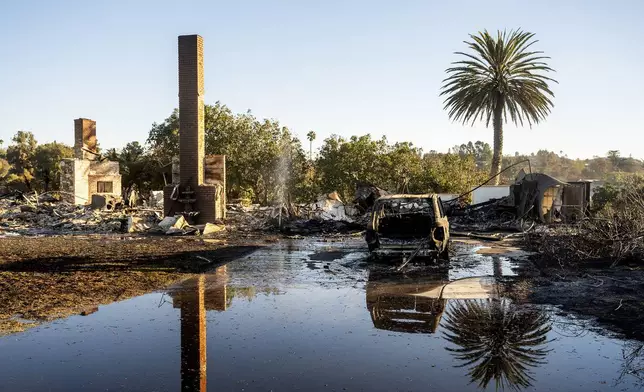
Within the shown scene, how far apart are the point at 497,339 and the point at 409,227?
7876 millimetres

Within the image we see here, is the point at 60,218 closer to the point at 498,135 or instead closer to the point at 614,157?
the point at 498,135

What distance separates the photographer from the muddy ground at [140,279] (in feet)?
24.8

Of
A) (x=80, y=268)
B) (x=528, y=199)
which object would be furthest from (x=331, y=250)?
(x=528, y=199)

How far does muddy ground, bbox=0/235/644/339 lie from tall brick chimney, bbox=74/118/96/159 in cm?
1625

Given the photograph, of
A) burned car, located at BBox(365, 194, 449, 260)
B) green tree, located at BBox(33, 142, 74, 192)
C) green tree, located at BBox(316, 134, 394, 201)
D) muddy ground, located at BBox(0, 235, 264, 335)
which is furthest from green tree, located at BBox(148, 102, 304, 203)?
burned car, located at BBox(365, 194, 449, 260)

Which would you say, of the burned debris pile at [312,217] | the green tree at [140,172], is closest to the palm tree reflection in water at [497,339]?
the burned debris pile at [312,217]

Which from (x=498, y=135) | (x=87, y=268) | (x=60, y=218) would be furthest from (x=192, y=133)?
(x=498, y=135)

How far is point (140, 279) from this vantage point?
403 inches

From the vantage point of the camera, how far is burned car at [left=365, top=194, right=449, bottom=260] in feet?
39.2

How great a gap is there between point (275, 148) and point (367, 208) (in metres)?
16.2

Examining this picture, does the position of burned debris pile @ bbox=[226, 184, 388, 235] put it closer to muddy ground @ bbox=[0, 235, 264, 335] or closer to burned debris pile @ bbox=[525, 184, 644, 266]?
muddy ground @ bbox=[0, 235, 264, 335]

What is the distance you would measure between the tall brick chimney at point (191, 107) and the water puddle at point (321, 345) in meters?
12.7

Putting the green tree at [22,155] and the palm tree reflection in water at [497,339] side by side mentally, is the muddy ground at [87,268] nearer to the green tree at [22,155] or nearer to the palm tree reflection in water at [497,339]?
the palm tree reflection in water at [497,339]

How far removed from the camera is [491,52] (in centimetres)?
3681
